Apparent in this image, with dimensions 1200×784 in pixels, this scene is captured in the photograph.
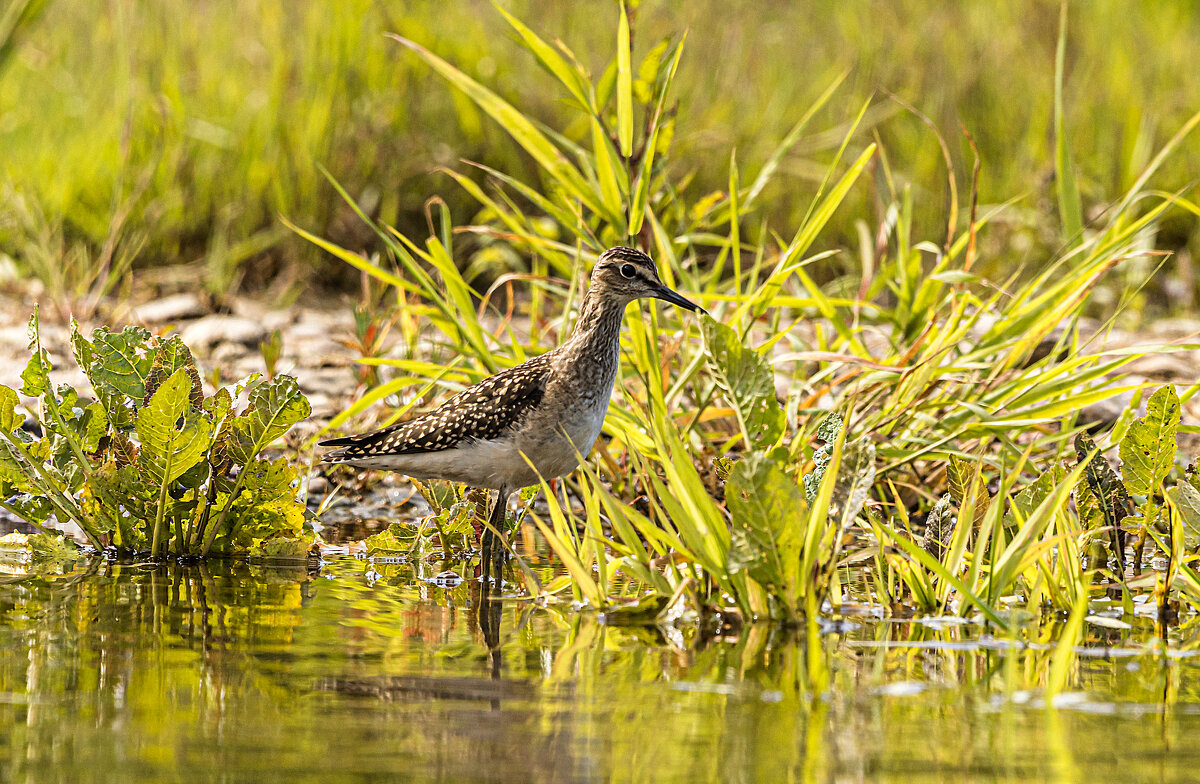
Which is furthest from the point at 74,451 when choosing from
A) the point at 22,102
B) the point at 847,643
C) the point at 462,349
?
the point at 22,102

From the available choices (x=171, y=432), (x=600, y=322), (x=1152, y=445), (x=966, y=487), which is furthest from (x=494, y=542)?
(x=1152, y=445)

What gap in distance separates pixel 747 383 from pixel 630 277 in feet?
4.42

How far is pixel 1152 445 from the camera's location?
4.62 metres

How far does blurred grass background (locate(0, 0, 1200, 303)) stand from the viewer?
9.09 metres

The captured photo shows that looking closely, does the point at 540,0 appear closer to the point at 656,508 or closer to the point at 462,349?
the point at 462,349

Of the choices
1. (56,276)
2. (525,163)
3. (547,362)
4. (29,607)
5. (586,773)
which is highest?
(525,163)

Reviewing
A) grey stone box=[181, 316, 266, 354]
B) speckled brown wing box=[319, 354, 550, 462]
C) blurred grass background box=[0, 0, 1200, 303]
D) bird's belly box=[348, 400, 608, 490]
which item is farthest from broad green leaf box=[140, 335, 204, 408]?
blurred grass background box=[0, 0, 1200, 303]

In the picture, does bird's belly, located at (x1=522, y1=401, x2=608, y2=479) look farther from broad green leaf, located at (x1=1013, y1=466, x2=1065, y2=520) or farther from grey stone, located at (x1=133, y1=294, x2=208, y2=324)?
grey stone, located at (x1=133, y1=294, x2=208, y2=324)

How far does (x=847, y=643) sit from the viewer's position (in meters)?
3.82

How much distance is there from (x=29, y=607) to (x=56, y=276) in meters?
4.18

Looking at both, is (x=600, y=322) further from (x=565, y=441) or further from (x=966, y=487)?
(x=966, y=487)

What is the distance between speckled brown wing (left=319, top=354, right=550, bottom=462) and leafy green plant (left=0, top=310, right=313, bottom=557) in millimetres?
513

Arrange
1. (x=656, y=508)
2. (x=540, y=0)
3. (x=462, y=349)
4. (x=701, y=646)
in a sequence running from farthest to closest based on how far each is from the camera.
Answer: (x=540, y=0), (x=462, y=349), (x=656, y=508), (x=701, y=646)

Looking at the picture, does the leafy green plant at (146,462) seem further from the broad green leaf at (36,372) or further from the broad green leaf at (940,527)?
the broad green leaf at (940,527)
